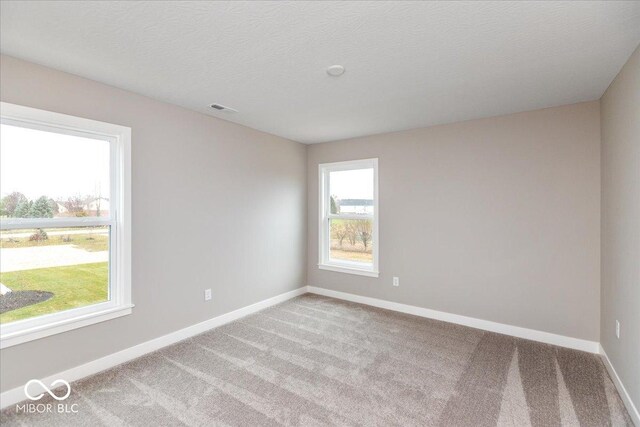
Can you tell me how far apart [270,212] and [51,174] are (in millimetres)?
2353

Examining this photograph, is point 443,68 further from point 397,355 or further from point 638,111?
point 397,355

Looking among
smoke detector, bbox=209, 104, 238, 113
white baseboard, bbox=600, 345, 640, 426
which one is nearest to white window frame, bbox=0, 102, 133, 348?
smoke detector, bbox=209, 104, 238, 113

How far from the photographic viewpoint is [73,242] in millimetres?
2471

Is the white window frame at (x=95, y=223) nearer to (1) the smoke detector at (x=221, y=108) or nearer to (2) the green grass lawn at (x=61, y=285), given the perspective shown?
(2) the green grass lawn at (x=61, y=285)

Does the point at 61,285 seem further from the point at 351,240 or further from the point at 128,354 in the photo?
the point at 351,240

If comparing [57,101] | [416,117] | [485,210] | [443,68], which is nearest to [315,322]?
[485,210]

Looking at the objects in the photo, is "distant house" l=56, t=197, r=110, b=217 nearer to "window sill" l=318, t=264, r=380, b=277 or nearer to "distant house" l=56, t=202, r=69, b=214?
"distant house" l=56, t=202, r=69, b=214

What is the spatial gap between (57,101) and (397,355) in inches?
139

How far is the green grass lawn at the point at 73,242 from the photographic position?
2.18 meters

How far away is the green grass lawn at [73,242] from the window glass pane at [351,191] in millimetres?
3009

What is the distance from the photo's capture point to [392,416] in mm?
1984

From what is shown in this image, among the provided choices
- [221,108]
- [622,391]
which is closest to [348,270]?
[221,108]

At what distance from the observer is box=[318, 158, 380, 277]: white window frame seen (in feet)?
Result: 13.9

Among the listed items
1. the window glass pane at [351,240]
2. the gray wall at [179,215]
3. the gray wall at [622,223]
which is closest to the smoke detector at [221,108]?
the gray wall at [179,215]
